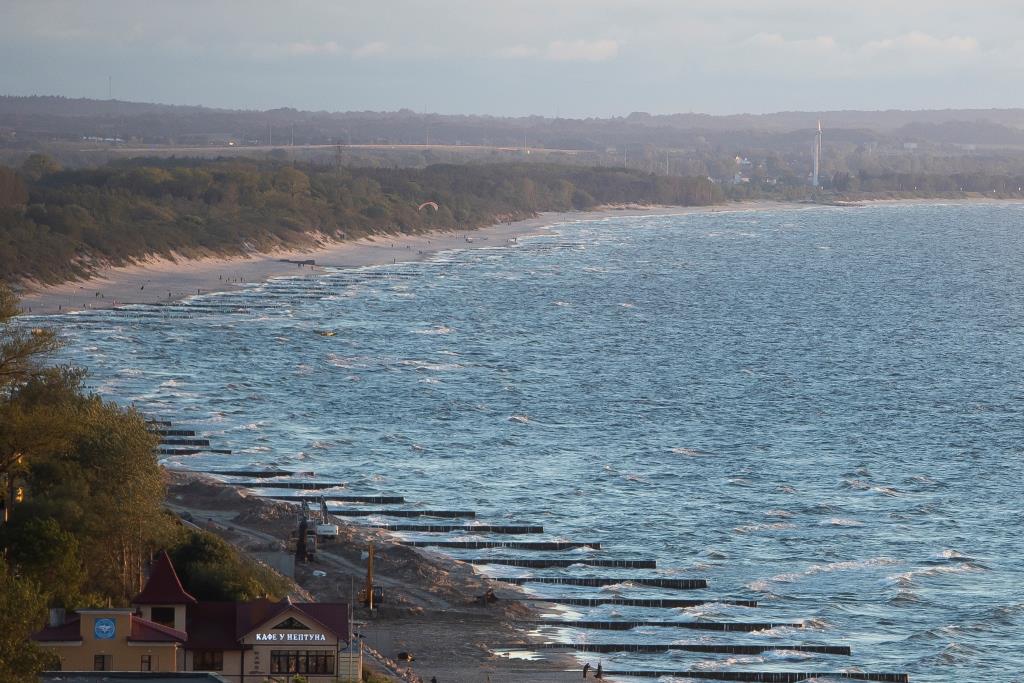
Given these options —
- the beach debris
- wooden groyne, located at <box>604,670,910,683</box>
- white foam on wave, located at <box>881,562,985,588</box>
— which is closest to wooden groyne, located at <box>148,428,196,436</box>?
the beach debris

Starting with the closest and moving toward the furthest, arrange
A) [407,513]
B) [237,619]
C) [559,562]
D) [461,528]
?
[237,619] → [559,562] → [461,528] → [407,513]

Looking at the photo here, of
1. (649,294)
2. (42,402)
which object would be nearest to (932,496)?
(42,402)

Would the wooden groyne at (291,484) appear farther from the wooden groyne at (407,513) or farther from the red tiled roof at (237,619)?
the red tiled roof at (237,619)

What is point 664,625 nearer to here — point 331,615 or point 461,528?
point 461,528

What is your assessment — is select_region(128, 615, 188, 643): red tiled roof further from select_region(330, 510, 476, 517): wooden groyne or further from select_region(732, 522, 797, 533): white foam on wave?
select_region(732, 522, 797, 533): white foam on wave

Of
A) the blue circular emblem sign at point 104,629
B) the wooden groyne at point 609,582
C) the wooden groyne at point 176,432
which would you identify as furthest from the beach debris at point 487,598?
the wooden groyne at point 176,432

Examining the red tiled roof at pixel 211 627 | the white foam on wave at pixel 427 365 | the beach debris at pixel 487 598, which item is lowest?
the white foam on wave at pixel 427 365

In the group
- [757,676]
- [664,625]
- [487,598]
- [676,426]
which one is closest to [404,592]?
[487,598]
